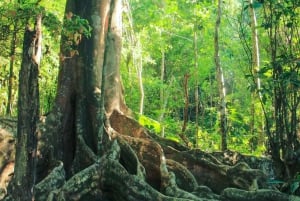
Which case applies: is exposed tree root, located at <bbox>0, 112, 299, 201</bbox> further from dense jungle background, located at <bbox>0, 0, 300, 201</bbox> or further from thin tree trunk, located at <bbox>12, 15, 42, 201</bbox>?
thin tree trunk, located at <bbox>12, 15, 42, 201</bbox>

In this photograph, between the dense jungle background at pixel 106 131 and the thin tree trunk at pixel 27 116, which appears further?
the dense jungle background at pixel 106 131

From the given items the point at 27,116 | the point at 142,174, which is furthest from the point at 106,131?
the point at 27,116

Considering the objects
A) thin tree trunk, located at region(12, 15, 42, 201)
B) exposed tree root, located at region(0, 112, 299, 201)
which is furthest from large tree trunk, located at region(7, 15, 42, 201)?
exposed tree root, located at region(0, 112, 299, 201)

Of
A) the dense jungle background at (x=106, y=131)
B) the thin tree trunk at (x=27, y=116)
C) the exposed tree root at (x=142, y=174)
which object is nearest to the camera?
the thin tree trunk at (x=27, y=116)

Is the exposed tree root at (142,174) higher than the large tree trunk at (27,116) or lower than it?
lower

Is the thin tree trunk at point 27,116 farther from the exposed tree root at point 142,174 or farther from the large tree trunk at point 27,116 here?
the exposed tree root at point 142,174

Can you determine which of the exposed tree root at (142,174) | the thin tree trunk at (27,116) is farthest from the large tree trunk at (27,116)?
the exposed tree root at (142,174)

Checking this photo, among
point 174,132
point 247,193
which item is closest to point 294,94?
point 247,193

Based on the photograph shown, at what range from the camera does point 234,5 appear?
23.6m

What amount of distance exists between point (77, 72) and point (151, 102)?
1771cm

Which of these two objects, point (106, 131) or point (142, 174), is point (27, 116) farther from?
point (106, 131)

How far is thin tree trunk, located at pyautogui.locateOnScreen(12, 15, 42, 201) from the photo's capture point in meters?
5.02

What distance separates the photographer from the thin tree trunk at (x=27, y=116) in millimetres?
5016

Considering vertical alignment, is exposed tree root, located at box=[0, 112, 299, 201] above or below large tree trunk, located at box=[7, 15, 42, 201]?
below
